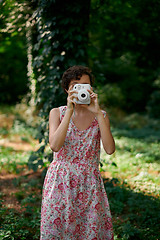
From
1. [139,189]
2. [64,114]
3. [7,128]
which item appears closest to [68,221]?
[64,114]

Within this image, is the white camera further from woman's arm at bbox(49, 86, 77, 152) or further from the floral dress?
the floral dress

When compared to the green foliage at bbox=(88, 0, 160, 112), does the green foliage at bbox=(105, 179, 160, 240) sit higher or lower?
lower

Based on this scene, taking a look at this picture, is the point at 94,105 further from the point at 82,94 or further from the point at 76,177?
the point at 76,177

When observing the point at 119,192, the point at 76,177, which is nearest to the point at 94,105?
the point at 76,177

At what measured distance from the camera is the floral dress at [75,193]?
6.00 feet

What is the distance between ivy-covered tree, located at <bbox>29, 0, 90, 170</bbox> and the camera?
10.4 ft

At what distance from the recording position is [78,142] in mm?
1924

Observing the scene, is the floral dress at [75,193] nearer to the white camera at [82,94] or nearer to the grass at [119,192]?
the white camera at [82,94]

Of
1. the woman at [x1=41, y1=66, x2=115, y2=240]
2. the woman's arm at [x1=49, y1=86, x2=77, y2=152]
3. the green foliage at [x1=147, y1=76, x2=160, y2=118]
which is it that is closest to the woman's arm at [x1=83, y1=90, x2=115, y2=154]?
the woman at [x1=41, y1=66, x2=115, y2=240]

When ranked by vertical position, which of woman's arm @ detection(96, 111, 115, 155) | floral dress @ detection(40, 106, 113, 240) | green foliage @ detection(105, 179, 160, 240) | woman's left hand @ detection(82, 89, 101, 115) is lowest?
green foliage @ detection(105, 179, 160, 240)

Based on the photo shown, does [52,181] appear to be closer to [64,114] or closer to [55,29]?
[64,114]

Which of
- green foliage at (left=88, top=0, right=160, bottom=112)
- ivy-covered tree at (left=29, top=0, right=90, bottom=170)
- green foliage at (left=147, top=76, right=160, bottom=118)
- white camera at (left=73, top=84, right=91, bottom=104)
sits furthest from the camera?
A: green foliage at (left=147, top=76, right=160, bottom=118)

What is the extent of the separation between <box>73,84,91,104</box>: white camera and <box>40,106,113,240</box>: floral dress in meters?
0.21

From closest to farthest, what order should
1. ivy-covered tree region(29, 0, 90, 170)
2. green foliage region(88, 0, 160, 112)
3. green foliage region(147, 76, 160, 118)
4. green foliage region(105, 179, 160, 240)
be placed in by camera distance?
green foliage region(105, 179, 160, 240) < ivy-covered tree region(29, 0, 90, 170) < green foliage region(88, 0, 160, 112) < green foliage region(147, 76, 160, 118)
